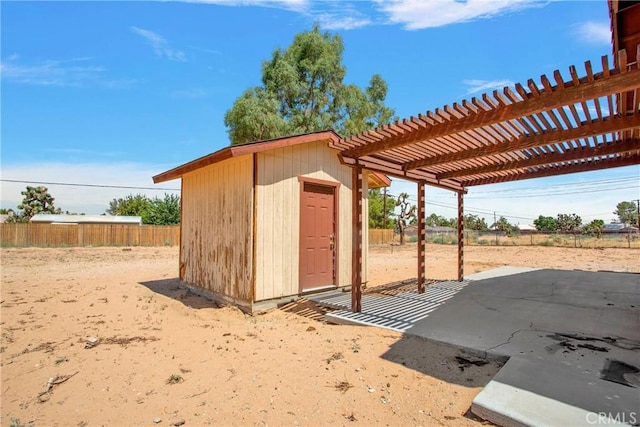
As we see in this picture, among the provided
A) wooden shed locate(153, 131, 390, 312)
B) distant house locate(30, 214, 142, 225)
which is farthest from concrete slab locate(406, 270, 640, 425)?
distant house locate(30, 214, 142, 225)

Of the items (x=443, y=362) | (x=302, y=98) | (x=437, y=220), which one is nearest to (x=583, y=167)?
(x=443, y=362)

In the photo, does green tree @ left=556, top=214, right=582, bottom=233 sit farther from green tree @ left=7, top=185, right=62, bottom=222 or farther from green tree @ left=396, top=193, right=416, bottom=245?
green tree @ left=7, top=185, right=62, bottom=222

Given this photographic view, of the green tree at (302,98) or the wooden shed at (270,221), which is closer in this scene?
the wooden shed at (270,221)

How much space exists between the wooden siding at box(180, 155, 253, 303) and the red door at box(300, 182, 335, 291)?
43.2 inches

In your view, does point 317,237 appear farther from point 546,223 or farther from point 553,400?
point 546,223

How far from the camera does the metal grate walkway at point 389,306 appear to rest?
452 centimetres

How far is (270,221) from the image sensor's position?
564cm

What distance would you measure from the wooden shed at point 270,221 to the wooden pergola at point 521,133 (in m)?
1.38

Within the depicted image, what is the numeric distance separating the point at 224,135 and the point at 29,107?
30.9 ft

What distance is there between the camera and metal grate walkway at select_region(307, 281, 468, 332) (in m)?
4.52

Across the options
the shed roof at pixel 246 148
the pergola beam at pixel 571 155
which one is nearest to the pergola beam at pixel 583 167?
the pergola beam at pixel 571 155

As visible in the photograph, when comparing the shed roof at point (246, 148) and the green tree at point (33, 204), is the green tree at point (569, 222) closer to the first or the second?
the shed roof at point (246, 148)

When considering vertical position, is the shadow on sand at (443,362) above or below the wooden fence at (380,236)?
below

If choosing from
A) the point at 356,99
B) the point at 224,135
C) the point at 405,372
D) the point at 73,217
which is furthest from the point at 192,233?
the point at 73,217
